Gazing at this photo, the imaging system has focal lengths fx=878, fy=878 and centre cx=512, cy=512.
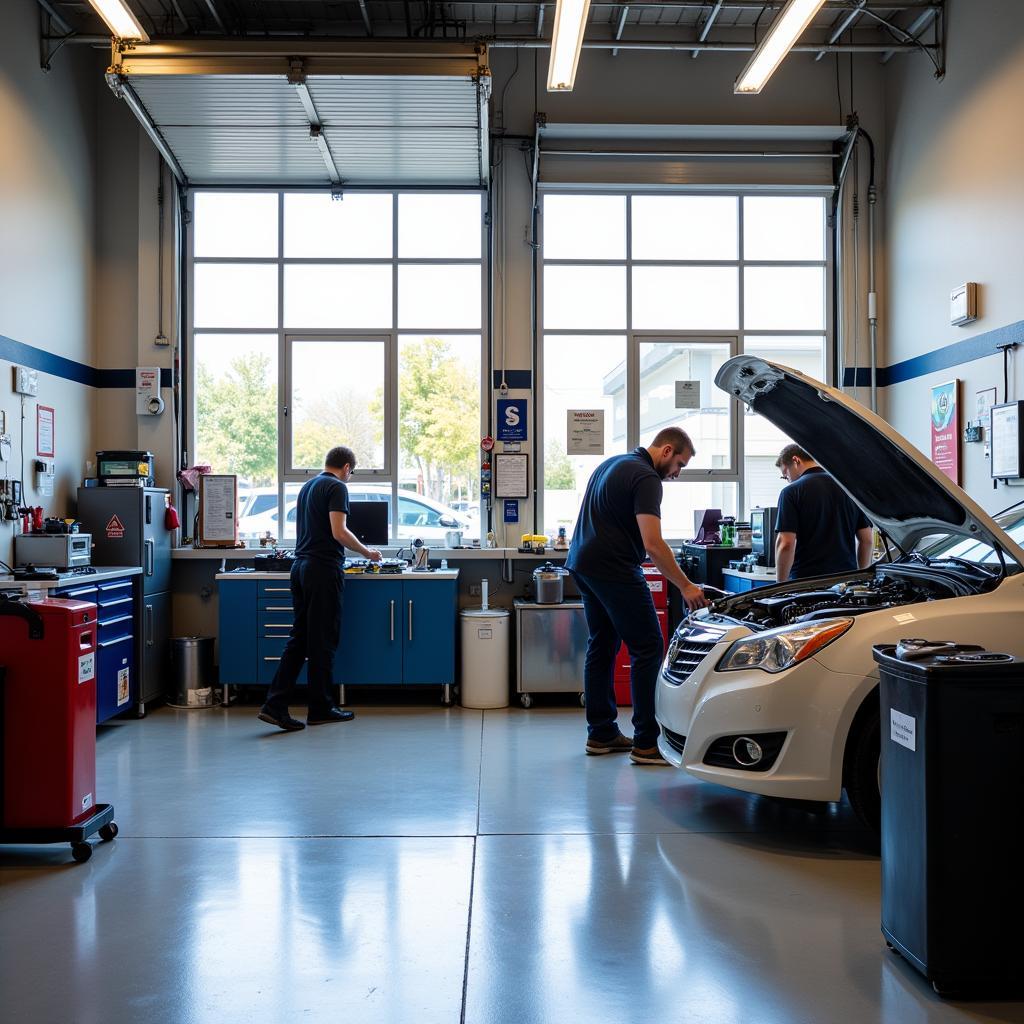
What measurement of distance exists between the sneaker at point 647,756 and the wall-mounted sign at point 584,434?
293 cm

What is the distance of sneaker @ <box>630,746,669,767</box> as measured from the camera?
4.26 metres

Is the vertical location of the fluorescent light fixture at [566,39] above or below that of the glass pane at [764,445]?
above

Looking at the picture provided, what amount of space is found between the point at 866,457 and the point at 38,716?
310 cm

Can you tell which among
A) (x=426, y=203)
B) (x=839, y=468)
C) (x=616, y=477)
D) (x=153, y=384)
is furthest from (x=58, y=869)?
(x=426, y=203)

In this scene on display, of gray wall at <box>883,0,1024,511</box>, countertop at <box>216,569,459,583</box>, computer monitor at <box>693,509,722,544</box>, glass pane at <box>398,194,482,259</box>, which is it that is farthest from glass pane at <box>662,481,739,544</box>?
glass pane at <box>398,194,482,259</box>

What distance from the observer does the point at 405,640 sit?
5.93 meters

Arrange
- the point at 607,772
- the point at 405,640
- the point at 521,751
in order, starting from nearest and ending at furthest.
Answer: the point at 607,772, the point at 521,751, the point at 405,640

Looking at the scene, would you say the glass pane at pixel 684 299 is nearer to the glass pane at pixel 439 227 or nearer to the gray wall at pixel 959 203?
the gray wall at pixel 959 203

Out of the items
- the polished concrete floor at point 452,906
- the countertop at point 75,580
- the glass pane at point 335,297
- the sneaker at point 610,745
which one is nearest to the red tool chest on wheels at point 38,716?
the polished concrete floor at point 452,906

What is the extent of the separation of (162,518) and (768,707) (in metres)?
4.57

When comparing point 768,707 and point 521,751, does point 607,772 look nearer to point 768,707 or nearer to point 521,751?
point 521,751

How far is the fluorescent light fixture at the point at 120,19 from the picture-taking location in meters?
4.59

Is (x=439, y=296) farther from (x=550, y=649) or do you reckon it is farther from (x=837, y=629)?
(x=837, y=629)

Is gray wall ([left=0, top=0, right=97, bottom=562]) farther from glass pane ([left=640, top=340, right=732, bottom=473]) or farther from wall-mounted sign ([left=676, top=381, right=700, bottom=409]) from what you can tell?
wall-mounted sign ([left=676, top=381, right=700, bottom=409])
